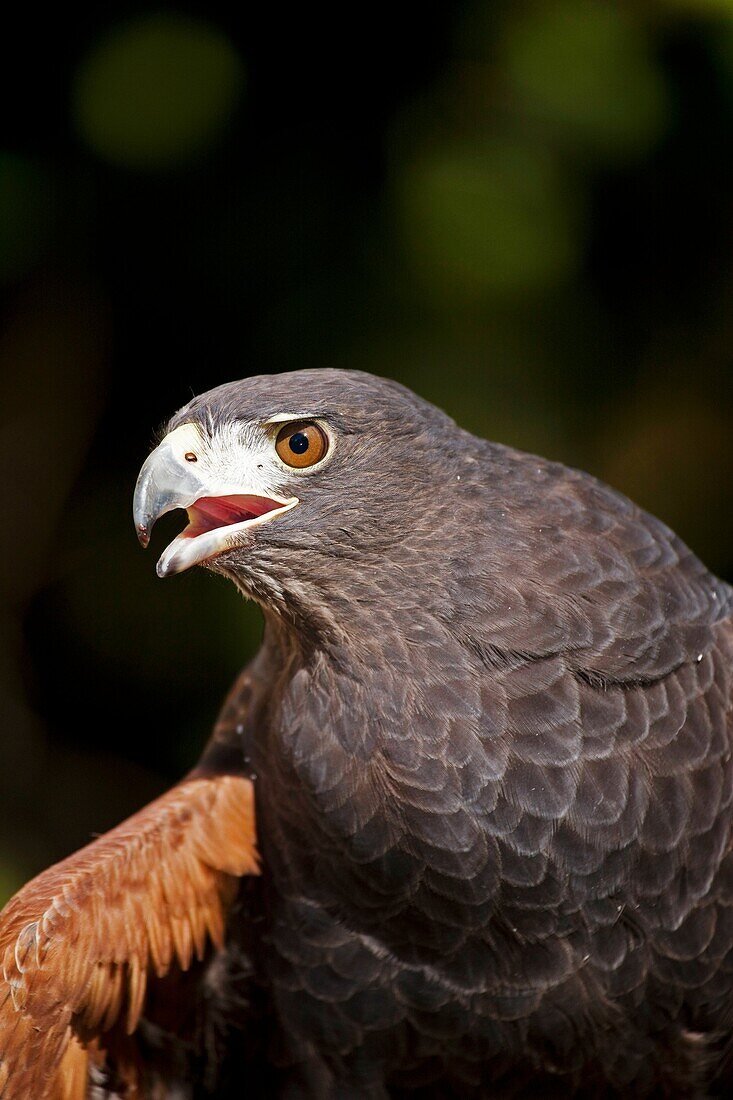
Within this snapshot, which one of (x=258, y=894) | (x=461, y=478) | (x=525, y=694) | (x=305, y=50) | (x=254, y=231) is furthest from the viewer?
(x=254, y=231)

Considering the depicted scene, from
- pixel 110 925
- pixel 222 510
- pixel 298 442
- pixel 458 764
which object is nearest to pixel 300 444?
pixel 298 442

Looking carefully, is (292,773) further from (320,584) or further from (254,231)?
(254,231)

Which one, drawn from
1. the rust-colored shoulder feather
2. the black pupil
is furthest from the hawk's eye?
the rust-colored shoulder feather

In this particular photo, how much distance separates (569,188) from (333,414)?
146cm

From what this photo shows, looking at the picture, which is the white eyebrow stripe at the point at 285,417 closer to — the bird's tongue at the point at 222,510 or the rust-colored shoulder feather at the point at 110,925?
the bird's tongue at the point at 222,510

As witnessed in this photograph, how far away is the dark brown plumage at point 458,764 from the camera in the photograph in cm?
169

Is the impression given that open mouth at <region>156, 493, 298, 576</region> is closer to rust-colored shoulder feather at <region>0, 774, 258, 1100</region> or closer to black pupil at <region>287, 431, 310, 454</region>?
black pupil at <region>287, 431, 310, 454</region>

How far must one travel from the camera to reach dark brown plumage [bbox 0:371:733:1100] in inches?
66.4

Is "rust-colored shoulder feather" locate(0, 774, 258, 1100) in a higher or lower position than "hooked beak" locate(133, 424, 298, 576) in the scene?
lower

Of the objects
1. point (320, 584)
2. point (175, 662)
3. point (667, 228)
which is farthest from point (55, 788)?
point (667, 228)

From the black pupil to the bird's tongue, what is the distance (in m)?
A: 0.08

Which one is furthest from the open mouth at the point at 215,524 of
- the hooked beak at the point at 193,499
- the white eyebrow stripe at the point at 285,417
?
the white eyebrow stripe at the point at 285,417

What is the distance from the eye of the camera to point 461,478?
1814 millimetres

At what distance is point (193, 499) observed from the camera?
1658mm
